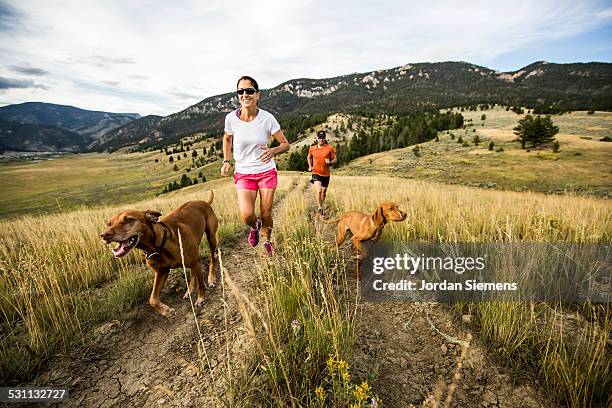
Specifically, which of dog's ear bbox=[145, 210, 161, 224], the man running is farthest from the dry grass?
the man running

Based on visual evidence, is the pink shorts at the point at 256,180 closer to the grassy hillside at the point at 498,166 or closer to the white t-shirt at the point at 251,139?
the white t-shirt at the point at 251,139

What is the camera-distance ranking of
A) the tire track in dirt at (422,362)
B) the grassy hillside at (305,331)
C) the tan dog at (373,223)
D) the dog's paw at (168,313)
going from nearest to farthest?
the grassy hillside at (305,331), the tire track in dirt at (422,362), the dog's paw at (168,313), the tan dog at (373,223)

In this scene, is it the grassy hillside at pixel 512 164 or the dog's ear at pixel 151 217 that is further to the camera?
the grassy hillside at pixel 512 164

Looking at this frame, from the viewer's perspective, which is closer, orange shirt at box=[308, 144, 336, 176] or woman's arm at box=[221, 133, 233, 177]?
woman's arm at box=[221, 133, 233, 177]

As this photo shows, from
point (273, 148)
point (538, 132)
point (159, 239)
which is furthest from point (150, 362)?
point (538, 132)

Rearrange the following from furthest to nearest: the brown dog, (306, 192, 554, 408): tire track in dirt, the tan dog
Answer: the tan dog, the brown dog, (306, 192, 554, 408): tire track in dirt

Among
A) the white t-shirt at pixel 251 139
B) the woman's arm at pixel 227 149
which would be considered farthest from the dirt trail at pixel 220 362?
the woman's arm at pixel 227 149

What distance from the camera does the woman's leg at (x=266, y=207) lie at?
4.35 metres

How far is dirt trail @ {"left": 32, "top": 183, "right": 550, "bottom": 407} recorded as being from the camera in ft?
6.46

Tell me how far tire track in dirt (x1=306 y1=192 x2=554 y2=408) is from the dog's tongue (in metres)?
2.40

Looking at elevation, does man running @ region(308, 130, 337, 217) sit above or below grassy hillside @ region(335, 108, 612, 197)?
above

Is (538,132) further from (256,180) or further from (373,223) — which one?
(256,180)

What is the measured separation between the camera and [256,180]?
4336 millimetres

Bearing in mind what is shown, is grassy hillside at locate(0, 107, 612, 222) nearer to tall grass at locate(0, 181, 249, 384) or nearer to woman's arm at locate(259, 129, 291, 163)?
Result: tall grass at locate(0, 181, 249, 384)
